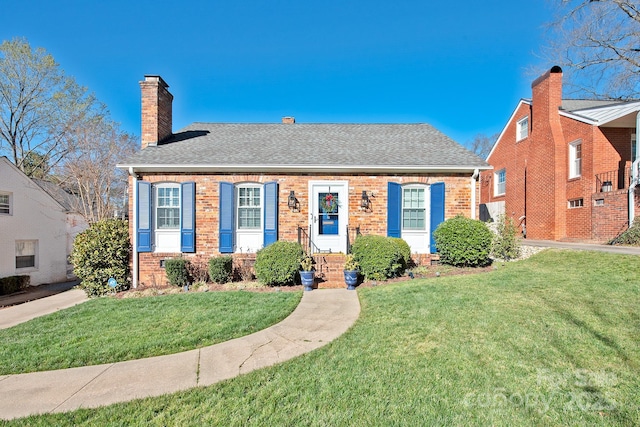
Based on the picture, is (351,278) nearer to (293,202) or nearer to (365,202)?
(365,202)

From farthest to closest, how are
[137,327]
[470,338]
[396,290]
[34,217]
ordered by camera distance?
[34,217], [396,290], [137,327], [470,338]

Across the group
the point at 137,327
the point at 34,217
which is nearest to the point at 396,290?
the point at 137,327

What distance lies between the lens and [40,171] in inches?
845

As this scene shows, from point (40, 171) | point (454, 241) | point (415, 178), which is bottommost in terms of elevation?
point (454, 241)

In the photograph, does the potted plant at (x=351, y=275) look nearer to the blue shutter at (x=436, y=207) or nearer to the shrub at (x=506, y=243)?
the blue shutter at (x=436, y=207)

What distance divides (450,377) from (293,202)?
6965 millimetres

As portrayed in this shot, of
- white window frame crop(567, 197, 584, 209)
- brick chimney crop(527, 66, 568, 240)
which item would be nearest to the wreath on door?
brick chimney crop(527, 66, 568, 240)

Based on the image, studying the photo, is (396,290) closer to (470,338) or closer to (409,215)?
(470,338)

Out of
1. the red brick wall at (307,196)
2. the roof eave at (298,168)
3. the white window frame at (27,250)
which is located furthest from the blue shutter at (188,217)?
the white window frame at (27,250)

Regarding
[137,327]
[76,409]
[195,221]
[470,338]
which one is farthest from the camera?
[195,221]

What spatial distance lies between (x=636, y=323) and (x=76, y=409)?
261 inches

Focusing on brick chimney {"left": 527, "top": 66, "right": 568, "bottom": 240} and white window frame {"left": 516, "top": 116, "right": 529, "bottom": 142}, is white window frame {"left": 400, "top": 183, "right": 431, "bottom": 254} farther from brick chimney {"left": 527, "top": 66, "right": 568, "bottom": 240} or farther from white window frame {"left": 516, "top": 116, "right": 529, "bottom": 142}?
white window frame {"left": 516, "top": 116, "right": 529, "bottom": 142}

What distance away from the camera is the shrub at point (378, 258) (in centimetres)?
781

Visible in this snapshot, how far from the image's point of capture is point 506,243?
Answer: 9.77 m
